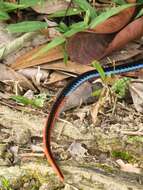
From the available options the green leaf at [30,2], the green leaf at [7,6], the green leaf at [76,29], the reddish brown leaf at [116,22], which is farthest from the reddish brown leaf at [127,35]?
the green leaf at [7,6]

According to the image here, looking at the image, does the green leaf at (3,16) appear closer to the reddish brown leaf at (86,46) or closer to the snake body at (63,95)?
the reddish brown leaf at (86,46)

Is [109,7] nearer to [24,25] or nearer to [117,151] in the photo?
[24,25]

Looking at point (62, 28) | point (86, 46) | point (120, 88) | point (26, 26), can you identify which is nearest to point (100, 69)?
point (120, 88)

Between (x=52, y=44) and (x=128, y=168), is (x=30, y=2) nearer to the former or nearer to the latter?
(x=52, y=44)

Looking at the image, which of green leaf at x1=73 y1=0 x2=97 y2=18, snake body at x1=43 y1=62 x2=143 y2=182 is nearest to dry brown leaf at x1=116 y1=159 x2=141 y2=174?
snake body at x1=43 y1=62 x2=143 y2=182

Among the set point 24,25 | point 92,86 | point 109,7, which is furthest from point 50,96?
point 109,7
